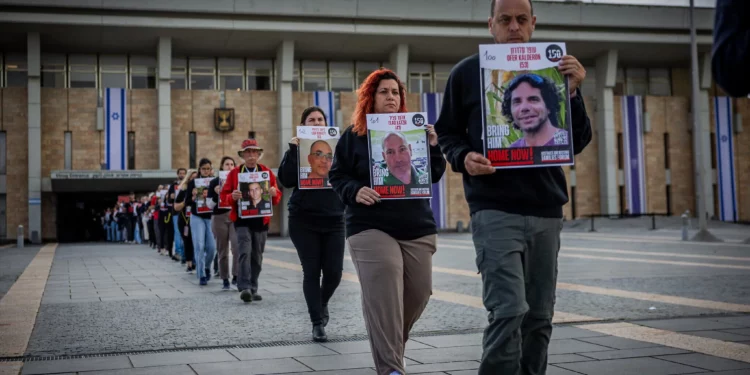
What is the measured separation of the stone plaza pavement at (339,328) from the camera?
553 cm

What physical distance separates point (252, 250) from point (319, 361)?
15.3ft

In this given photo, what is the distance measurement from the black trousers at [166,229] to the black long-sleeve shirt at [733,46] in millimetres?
17594

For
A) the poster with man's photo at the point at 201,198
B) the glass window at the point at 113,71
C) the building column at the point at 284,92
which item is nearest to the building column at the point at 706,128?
the building column at the point at 284,92

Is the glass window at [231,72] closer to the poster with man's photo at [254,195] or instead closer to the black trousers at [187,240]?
the black trousers at [187,240]

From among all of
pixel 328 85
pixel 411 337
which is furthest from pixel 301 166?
pixel 328 85

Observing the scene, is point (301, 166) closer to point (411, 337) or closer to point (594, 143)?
point (411, 337)

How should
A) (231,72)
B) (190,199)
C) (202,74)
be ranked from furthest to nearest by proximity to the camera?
(231,72) → (202,74) → (190,199)

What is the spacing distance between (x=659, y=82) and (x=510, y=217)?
158 ft

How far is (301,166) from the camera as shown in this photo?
24.2ft

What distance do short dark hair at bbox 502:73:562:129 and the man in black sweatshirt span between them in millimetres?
101

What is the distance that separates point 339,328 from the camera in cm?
744

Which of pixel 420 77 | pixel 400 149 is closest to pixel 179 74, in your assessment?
pixel 420 77

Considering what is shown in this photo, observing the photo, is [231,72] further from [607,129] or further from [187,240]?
[187,240]

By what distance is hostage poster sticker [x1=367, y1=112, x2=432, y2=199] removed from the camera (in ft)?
15.8
